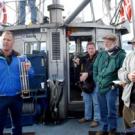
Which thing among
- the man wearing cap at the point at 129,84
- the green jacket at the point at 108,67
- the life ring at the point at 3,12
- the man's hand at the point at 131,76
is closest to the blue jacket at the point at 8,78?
the green jacket at the point at 108,67

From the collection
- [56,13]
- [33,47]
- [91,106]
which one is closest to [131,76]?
A: [91,106]

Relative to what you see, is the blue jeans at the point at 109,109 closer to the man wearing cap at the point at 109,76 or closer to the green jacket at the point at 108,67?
the man wearing cap at the point at 109,76

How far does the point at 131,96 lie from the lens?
176 inches

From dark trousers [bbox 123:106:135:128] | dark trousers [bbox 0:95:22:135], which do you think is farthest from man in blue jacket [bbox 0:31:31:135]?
dark trousers [bbox 123:106:135:128]

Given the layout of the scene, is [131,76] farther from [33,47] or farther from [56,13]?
[33,47]

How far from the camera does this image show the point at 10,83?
16.0ft

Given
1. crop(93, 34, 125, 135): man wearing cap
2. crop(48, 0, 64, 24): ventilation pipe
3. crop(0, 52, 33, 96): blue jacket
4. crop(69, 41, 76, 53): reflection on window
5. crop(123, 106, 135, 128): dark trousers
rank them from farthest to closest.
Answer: crop(69, 41, 76, 53): reflection on window → crop(48, 0, 64, 24): ventilation pipe → crop(93, 34, 125, 135): man wearing cap → crop(0, 52, 33, 96): blue jacket → crop(123, 106, 135, 128): dark trousers

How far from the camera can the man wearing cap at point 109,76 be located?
5355 mm

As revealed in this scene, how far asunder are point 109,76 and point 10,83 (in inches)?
59.6

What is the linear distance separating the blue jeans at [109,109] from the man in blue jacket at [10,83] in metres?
1.33

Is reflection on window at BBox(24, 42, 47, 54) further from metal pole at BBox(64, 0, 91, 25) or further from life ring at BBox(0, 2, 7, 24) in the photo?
life ring at BBox(0, 2, 7, 24)

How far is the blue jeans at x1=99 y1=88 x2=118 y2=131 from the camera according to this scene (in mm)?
5414

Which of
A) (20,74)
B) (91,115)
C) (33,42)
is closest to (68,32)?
(33,42)

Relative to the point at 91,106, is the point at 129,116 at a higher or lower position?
higher
